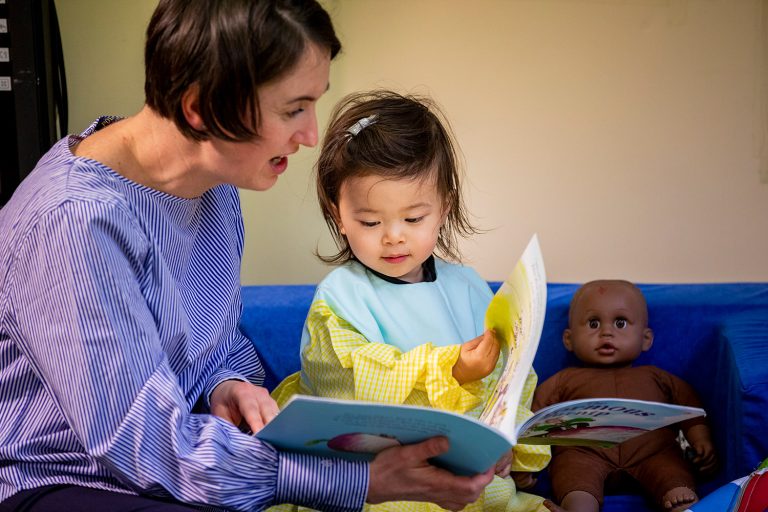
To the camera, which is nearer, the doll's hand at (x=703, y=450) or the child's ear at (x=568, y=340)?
the doll's hand at (x=703, y=450)

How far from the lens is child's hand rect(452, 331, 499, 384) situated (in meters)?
1.50

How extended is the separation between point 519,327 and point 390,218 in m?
0.49

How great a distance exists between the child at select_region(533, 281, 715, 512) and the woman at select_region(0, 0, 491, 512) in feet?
2.39

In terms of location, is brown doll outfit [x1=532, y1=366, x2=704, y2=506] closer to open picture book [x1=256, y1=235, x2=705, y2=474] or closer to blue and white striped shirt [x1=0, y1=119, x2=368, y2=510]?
open picture book [x1=256, y1=235, x2=705, y2=474]

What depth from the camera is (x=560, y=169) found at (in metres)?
2.54

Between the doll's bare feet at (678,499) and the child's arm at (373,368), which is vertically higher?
the child's arm at (373,368)

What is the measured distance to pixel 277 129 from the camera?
4.46ft

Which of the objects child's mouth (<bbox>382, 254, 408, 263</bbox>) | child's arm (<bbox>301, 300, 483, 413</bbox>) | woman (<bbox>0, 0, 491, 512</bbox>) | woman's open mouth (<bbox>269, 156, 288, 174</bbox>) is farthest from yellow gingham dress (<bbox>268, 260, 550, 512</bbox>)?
woman's open mouth (<bbox>269, 156, 288, 174</bbox>)

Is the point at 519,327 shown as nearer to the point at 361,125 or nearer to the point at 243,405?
the point at 243,405

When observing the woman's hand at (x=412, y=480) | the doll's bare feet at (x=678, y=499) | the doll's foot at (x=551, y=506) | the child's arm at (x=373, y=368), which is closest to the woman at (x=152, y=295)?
the woman's hand at (x=412, y=480)

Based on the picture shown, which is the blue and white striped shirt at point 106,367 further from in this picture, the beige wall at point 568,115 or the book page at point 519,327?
the beige wall at point 568,115

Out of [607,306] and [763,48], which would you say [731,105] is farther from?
[607,306]

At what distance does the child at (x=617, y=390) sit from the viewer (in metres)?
1.98

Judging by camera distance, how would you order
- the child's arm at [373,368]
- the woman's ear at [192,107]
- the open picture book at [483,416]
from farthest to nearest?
the child's arm at [373,368]
the woman's ear at [192,107]
the open picture book at [483,416]
